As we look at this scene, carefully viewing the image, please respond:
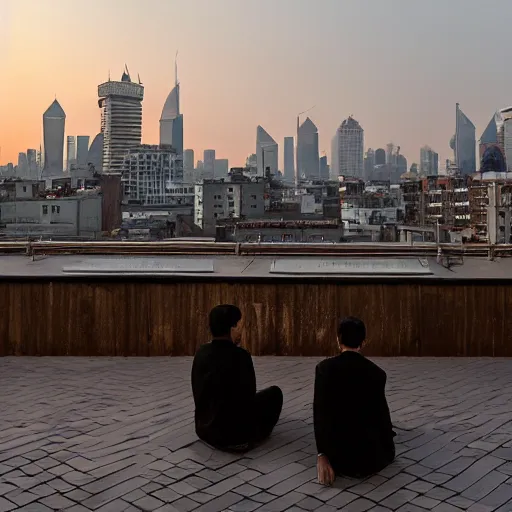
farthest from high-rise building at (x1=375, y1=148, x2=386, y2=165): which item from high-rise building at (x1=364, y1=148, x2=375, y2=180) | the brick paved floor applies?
the brick paved floor

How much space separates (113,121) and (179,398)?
30.0ft

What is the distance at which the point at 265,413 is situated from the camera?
4.60 m

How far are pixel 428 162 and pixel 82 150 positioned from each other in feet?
22.1

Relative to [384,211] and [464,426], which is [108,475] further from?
[384,211]

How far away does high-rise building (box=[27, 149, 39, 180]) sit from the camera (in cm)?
1249

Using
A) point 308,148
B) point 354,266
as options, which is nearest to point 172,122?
point 308,148

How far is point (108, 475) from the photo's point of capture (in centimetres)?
412

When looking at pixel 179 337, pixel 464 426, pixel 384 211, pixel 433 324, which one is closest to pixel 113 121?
pixel 384 211

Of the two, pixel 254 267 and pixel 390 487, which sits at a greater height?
pixel 254 267

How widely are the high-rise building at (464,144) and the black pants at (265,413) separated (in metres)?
9.26

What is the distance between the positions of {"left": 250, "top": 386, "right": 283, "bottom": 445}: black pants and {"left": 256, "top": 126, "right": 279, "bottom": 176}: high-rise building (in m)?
8.79

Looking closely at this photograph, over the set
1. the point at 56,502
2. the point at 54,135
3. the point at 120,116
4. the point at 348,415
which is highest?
the point at 120,116

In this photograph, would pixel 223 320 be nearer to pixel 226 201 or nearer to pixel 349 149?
pixel 226 201

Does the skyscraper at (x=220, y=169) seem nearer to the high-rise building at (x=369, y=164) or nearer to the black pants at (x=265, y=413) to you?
the high-rise building at (x=369, y=164)
